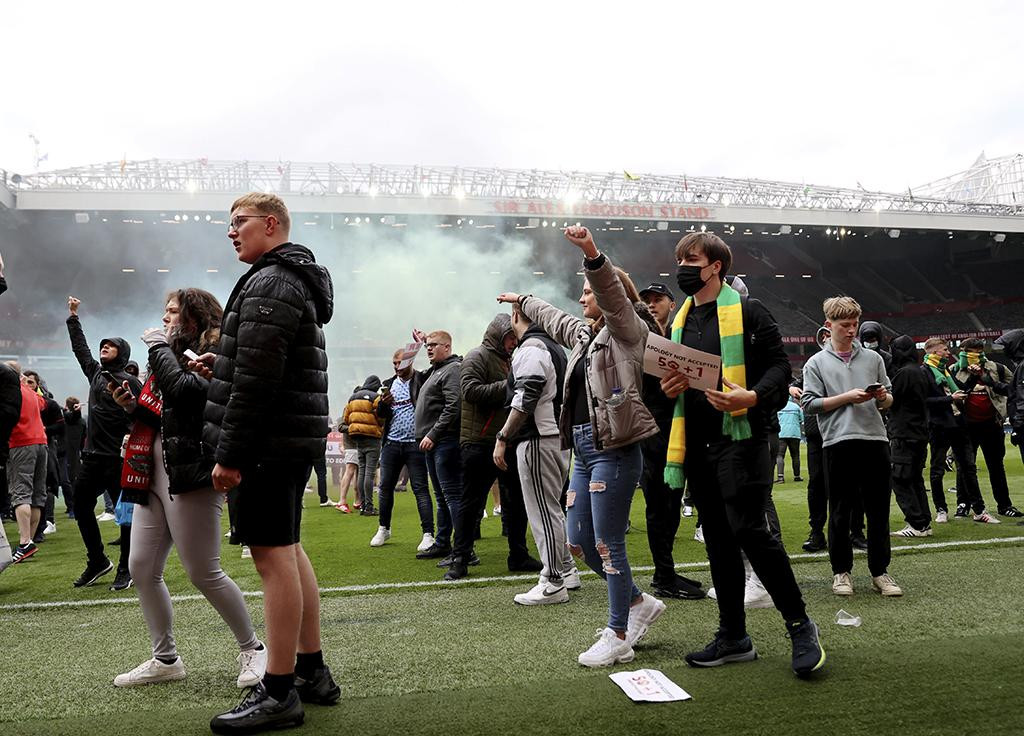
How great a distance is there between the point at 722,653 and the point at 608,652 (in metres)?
0.45

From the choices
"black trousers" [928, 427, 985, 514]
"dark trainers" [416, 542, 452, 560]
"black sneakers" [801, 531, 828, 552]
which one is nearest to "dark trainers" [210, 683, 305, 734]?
"dark trainers" [416, 542, 452, 560]

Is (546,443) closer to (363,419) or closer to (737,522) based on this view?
(737,522)

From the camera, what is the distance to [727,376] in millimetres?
3314

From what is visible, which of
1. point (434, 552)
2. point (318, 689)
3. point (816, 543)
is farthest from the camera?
point (434, 552)

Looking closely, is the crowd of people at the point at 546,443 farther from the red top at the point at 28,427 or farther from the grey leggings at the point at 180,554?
the red top at the point at 28,427

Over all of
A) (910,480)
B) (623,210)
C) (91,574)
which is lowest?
(91,574)

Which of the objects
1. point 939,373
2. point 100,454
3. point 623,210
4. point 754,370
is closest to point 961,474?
point 939,373

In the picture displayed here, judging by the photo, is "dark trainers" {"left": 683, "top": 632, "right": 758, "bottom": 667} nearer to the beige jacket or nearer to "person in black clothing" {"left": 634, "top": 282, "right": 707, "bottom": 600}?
the beige jacket

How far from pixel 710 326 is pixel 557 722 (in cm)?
164

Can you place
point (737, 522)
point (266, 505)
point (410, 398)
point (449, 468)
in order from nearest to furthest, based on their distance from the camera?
point (266, 505) → point (737, 522) → point (449, 468) → point (410, 398)

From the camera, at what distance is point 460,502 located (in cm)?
611

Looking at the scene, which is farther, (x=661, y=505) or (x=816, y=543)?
(x=816, y=543)

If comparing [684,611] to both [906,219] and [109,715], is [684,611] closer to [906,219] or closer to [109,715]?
[109,715]

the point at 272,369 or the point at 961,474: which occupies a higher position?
the point at 272,369
